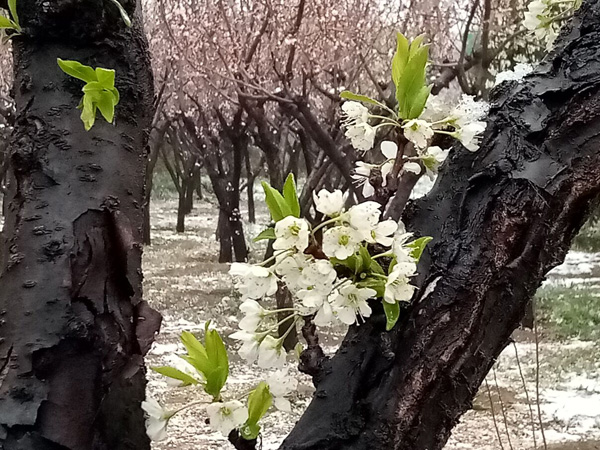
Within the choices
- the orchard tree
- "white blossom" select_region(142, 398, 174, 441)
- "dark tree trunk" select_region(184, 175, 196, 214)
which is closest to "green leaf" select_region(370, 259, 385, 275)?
the orchard tree

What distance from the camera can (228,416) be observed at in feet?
1.97

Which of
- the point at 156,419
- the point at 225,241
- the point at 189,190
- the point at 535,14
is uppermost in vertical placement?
the point at 535,14

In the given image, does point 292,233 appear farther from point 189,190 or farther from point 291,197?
point 189,190

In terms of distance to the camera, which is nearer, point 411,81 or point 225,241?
point 411,81

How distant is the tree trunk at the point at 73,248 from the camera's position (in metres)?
0.63

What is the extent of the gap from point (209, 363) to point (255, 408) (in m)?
0.06

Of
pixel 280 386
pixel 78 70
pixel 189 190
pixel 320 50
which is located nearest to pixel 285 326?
pixel 280 386

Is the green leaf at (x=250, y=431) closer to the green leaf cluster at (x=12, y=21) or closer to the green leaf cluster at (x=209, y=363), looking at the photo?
the green leaf cluster at (x=209, y=363)

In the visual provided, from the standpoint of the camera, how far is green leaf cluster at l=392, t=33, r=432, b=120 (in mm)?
611

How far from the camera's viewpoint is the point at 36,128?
0.71m

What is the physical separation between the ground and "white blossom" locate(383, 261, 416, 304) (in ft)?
1.13

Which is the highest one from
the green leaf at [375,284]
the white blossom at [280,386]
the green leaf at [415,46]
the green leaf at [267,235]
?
the green leaf at [415,46]

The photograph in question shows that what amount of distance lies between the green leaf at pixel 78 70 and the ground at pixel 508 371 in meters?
0.41

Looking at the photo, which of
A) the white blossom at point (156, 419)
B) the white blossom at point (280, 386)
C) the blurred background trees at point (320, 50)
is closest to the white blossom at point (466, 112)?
the white blossom at point (280, 386)
